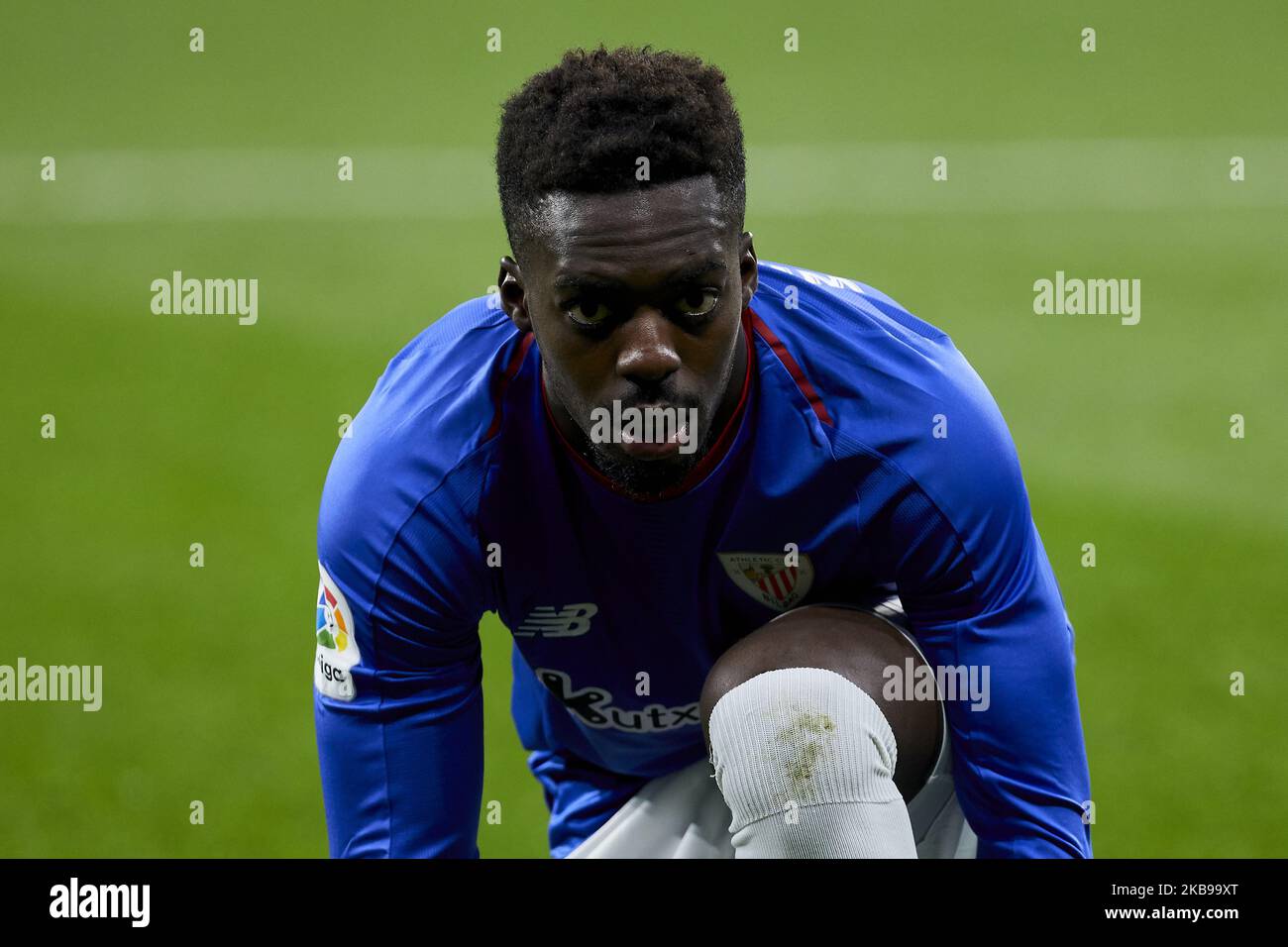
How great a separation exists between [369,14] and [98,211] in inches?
108

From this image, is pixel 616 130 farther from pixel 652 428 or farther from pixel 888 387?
pixel 888 387

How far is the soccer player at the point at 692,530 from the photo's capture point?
7.84 feet

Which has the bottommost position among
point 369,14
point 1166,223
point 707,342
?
point 707,342

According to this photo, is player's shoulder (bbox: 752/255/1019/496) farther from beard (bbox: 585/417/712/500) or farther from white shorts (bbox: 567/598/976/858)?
white shorts (bbox: 567/598/976/858)

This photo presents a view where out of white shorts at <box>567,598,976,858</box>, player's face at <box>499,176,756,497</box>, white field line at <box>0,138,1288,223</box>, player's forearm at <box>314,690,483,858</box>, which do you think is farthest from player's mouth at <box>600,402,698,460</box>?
white field line at <box>0,138,1288,223</box>

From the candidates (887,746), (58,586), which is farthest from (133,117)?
(887,746)

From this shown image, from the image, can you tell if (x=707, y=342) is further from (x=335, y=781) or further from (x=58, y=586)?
(x=58, y=586)

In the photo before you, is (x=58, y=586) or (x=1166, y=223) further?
(x=1166, y=223)

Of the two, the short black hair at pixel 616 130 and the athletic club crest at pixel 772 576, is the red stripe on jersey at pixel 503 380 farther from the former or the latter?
the athletic club crest at pixel 772 576

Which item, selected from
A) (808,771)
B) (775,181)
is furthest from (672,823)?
(775,181)

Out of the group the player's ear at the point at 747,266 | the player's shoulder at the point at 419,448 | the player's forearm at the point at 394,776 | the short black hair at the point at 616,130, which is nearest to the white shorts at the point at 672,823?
the player's forearm at the point at 394,776

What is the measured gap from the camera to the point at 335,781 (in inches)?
111

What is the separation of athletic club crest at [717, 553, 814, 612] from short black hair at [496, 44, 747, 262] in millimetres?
566

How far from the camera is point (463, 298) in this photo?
7137 millimetres
